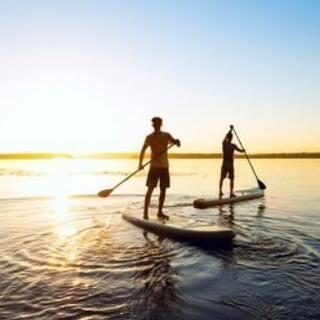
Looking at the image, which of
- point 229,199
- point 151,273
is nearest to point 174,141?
point 151,273

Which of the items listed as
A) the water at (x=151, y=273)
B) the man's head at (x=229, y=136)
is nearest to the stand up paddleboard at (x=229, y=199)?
the man's head at (x=229, y=136)

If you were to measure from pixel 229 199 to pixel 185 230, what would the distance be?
7296mm

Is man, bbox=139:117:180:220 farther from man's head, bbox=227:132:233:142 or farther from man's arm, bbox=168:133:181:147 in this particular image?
man's head, bbox=227:132:233:142

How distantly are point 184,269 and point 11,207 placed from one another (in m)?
9.83

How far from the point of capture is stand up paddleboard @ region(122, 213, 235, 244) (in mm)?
8180

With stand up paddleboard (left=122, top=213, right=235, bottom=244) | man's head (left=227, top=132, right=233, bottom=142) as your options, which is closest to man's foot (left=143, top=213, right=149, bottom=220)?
stand up paddleboard (left=122, top=213, right=235, bottom=244)

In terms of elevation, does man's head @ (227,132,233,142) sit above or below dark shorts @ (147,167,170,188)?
above

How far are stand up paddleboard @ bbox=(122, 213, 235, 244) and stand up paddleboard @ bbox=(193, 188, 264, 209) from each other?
3.81m

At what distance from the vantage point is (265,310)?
15.6 feet

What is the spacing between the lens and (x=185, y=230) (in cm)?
871

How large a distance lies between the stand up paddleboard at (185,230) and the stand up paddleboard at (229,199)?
381 cm

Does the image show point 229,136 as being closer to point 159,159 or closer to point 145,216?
point 159,159

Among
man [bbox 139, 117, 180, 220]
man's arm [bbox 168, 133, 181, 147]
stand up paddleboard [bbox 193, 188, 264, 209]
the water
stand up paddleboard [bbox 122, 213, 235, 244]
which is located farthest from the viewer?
stand up paddleboard [bbox 193, 188, 264, 209]

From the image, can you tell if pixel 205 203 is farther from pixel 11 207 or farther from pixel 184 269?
pixel 184 269
